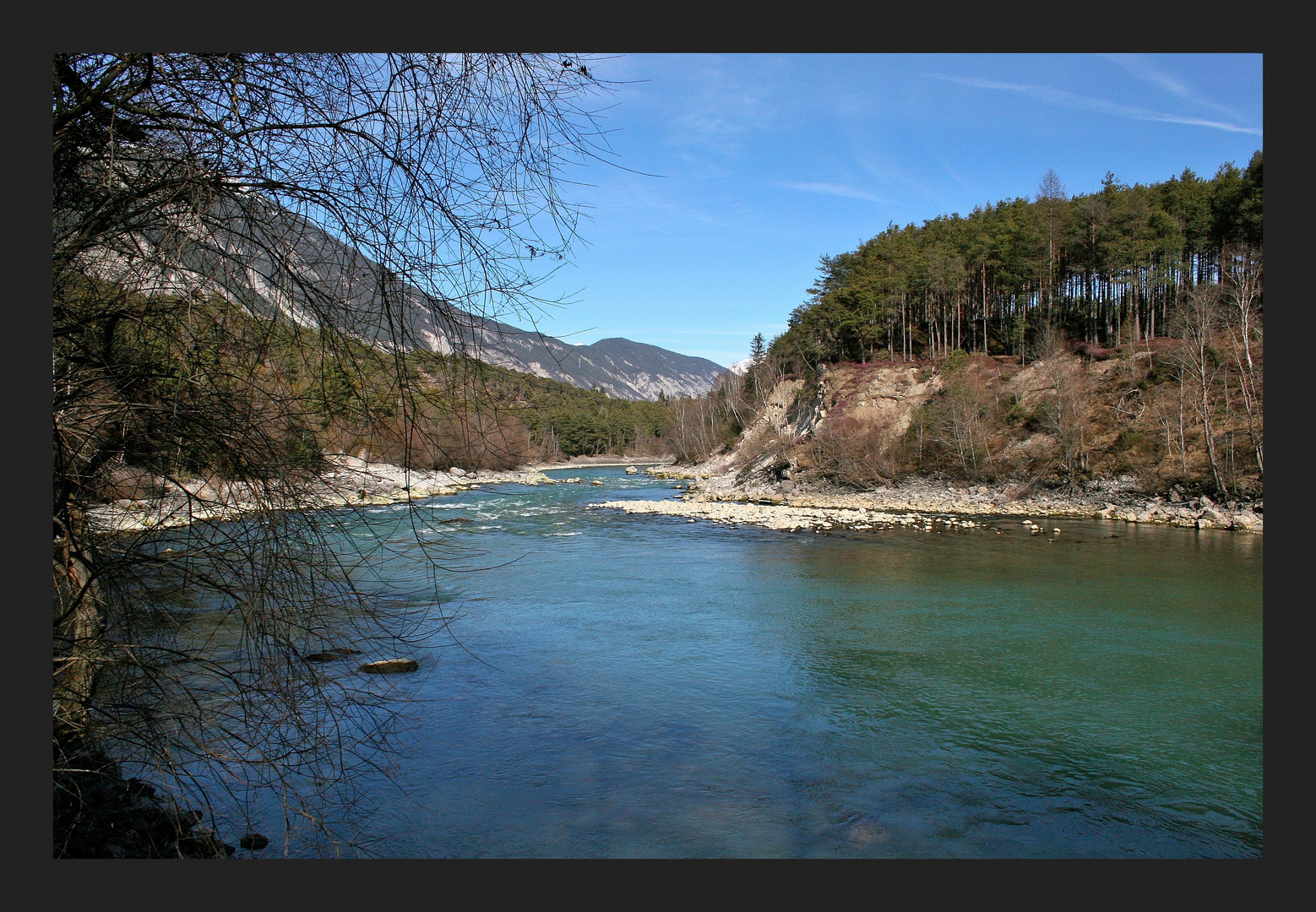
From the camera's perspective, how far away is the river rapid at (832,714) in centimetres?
579

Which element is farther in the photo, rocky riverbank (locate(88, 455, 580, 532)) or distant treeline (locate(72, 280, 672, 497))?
rocky riverbank (locate(88, 455, 580, 532))

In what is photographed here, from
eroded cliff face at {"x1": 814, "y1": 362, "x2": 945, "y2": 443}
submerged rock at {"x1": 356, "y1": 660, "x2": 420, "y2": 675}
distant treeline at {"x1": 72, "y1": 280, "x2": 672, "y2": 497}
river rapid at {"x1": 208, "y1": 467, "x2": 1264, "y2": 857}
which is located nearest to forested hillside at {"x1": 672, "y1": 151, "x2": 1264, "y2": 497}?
eroded cliff face at {"x1": 814, "y1": 362, "x2": 945, "y2": 443}

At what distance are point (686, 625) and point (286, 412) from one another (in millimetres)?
9532

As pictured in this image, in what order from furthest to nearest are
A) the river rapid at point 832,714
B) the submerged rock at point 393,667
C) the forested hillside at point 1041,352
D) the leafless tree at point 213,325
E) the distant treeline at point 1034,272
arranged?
the distant treeline at point 1034,272 → the forested hillside at point 1041,352 → the submerged rock at point 393,667 → the river rapid at point 832,714 → the leafless tree at point 213,325

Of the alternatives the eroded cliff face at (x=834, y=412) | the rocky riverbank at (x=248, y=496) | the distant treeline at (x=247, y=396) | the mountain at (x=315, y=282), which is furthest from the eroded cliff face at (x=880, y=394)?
the mountain at (x=315, y=282)

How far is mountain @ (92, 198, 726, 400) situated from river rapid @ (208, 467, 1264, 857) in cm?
73

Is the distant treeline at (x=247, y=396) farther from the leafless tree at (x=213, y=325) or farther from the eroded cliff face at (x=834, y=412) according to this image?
the eroded cliff face at (x=834, y=412)

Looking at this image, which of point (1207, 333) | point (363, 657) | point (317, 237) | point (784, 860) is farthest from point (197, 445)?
point (1207, 333)

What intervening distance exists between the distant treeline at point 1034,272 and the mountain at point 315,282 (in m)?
37.8

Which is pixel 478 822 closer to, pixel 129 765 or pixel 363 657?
pixel 129 765

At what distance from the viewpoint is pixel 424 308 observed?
2.76m

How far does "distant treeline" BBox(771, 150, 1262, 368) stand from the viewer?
1400 inches

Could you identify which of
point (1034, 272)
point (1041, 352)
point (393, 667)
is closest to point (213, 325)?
point (393, 667)

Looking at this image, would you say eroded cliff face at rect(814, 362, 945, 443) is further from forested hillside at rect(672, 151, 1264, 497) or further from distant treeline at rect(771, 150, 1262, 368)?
distant treeline at rect(771, 150, 1262, 368)
